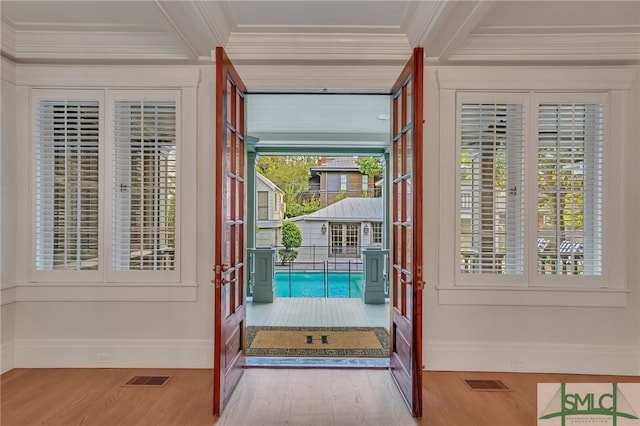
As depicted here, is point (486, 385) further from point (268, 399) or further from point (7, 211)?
point (7, 211)

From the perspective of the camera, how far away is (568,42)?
9.21 ft

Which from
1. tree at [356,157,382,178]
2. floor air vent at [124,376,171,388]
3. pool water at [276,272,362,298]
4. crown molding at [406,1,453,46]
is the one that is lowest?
pool water at [276,272,362,298]

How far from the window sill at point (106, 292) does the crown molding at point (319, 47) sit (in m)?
1.99

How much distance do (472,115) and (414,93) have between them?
0.97 meters

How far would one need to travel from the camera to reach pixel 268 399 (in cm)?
252

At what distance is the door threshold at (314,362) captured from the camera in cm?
305

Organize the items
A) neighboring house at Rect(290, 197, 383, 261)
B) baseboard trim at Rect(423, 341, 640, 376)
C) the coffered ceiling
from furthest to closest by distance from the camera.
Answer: neighboring house at Rect(290, 197, 383, 261), baseboard trim at Rect(423, 341, 640, 376), the coffered ceiling

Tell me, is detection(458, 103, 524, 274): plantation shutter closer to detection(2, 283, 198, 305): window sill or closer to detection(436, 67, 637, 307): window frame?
detection(436, 67, 637, 307): window frame

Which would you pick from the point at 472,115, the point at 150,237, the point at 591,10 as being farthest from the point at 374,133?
the point at 150,237

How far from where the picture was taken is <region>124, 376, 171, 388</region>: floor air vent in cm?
268

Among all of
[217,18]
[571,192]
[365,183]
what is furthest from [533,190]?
[365,183]

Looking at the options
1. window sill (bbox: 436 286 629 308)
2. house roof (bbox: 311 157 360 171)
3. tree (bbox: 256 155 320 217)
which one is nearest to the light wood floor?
window sill (bbox: 436 286 629 308)

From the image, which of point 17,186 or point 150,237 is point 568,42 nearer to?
point 150,237

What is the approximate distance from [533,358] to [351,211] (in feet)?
32.3
